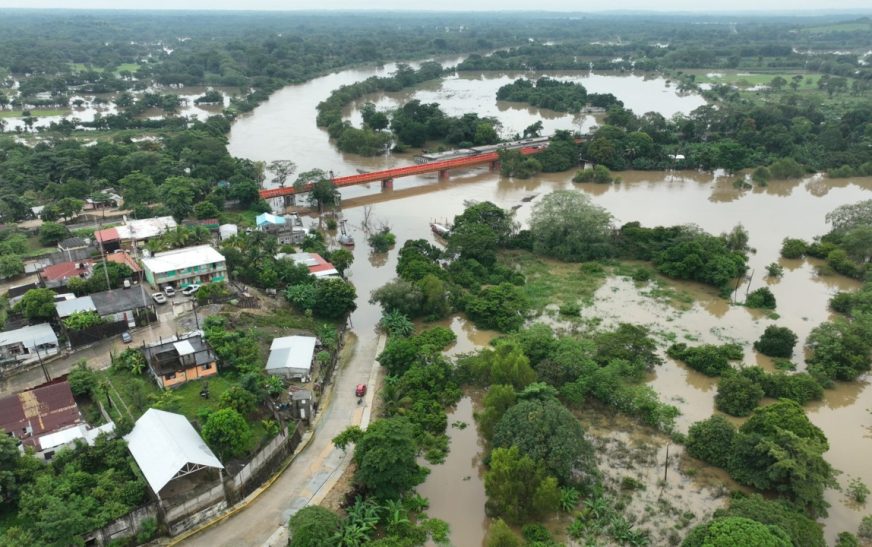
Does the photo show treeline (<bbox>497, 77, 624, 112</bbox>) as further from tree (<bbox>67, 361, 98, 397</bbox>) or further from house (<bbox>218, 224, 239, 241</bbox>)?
tree (<bbox>67, 361, 98, 397</bbox>)

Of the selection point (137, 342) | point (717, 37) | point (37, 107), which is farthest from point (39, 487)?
point (717, 37)

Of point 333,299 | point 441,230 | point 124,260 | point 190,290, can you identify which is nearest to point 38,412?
point 190,290

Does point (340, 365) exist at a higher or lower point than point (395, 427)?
lower

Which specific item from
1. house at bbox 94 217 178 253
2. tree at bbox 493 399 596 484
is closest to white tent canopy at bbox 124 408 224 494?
tree at bbox 493 399 596 484

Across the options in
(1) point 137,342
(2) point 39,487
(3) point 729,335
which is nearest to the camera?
(2) point 39,487

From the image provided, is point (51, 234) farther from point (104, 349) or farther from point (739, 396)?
point (739, 396)

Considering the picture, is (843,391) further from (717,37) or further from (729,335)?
(717,37)

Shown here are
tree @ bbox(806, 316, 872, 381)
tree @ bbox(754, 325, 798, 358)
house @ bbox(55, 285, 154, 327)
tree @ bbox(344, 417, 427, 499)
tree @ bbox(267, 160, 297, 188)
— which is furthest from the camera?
tree @ bbox(267, 160, 297, 188)
